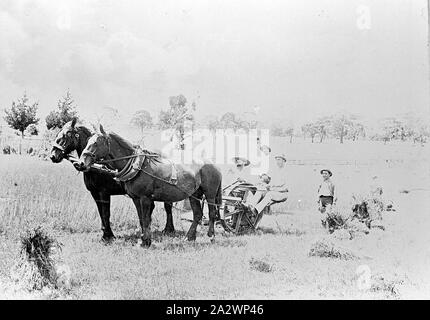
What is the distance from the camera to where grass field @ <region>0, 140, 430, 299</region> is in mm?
4934

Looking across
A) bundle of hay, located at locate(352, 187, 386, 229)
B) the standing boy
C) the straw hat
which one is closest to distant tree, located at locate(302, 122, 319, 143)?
the straw hat

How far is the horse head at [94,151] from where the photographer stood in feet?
15.8

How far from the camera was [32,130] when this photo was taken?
16.6ft

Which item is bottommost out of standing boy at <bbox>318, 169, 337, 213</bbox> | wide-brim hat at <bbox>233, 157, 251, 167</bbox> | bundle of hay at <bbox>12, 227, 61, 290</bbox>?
bundle of hay at <bbox>12, 227, 61, 290</bbox>

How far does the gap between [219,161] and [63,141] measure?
1524mm

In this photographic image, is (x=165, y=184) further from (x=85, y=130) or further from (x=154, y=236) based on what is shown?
(x=85, y=130)

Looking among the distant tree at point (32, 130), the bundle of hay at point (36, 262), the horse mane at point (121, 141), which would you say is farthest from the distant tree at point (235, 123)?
the bundle of hay at point (36, 262)

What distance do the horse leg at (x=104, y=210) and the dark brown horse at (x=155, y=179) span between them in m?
0.27

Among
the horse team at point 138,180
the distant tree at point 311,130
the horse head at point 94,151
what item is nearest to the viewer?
the horse head at point 94,151

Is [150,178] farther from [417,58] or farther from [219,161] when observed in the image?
[417,58]

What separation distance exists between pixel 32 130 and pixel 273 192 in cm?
247

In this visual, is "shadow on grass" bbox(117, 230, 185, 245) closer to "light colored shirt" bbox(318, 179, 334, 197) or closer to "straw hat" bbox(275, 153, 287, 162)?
"straw hat" bbox(275, 153, 287, 162)

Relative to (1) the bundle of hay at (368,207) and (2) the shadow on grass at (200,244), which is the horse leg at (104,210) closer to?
(2) the shadow on grass at (200,244)

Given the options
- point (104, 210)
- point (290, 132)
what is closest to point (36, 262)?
point (104, 210)
